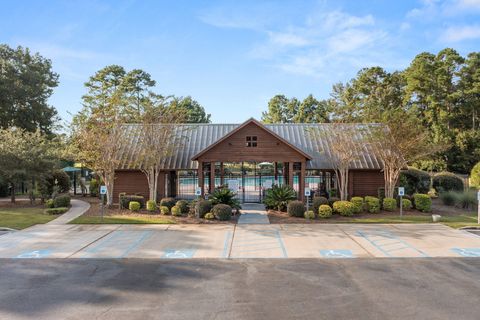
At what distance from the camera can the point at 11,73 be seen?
37.0 metres

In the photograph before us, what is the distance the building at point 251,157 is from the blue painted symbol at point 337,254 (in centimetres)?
931

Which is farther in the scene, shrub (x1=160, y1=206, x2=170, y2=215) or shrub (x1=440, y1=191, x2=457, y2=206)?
shrub (x1=440, y1=191, x2=457, y2=206)

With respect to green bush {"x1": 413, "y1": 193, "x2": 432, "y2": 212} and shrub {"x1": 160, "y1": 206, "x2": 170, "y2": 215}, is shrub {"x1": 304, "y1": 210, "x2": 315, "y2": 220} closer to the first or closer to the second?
green bush {"x1": 413, "y1": 193, "x2": 432, "y2": 212}

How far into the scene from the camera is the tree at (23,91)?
36.4 meters

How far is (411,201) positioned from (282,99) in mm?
44401

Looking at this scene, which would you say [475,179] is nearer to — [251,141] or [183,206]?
[251,141]

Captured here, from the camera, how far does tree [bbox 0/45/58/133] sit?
3644cm

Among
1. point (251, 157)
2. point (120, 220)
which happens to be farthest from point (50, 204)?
point (251, 157)

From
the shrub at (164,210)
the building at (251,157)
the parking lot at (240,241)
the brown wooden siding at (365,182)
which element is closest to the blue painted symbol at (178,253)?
the parking lot at (240,241)

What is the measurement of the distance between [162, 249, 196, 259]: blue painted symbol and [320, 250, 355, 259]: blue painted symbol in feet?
14.0

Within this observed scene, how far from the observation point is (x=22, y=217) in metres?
18.8

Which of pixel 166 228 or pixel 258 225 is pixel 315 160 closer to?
pixel 258 225

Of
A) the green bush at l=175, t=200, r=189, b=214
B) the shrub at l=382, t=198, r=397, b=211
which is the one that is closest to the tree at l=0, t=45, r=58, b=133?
the green bush at l=175, t=200, r=189, b=214

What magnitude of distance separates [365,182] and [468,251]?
11682 millimetres
